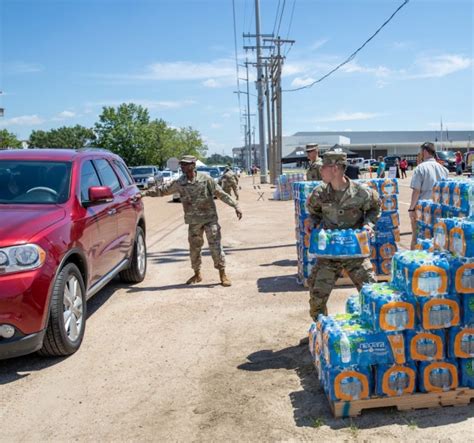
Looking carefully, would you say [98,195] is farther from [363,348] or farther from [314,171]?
[314,171]

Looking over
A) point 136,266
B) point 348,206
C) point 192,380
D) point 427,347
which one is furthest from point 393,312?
point 136,266

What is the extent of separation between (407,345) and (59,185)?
3883 mm

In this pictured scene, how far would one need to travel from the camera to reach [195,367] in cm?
474

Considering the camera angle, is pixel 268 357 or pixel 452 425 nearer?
pixel 452 425

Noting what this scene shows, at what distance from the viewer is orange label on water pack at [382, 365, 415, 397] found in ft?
12.1

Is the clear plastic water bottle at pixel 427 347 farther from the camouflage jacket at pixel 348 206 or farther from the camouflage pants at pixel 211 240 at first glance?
the camouflage pants at pixel 211 240

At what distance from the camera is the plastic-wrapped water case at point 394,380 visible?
3.70 meters

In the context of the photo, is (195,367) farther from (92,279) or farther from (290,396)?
(92,279)

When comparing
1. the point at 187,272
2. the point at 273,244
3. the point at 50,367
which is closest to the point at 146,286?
the point at 187,272

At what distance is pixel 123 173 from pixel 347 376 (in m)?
5.25

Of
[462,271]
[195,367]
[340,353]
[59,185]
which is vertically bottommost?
[195,367]

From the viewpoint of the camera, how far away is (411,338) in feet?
12.1

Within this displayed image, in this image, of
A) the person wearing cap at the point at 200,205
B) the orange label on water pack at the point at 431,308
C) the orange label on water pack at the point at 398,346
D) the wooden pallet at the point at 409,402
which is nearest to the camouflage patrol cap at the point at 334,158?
the orange label on water pack at the point at 431,308

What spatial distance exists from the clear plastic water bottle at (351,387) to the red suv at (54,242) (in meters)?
2.53
